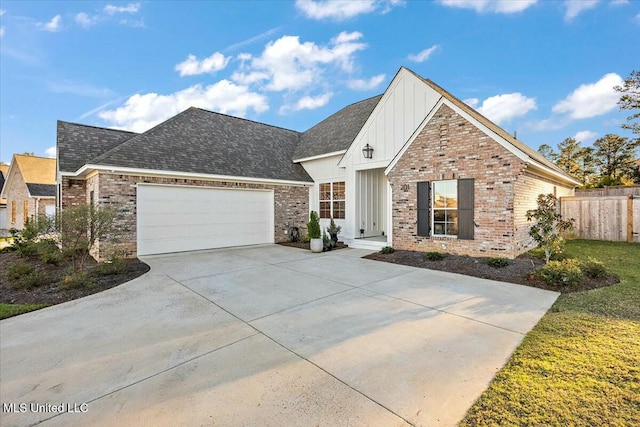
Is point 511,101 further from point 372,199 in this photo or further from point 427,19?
point 372,199

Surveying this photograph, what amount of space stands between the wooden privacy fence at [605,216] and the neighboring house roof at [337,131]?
9.99 metres

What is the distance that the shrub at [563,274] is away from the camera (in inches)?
222

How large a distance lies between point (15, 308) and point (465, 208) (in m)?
10.4

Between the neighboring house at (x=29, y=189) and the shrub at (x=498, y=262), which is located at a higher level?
the neighboring house at (x=29, y=189)

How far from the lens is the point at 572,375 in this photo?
265 centimetres

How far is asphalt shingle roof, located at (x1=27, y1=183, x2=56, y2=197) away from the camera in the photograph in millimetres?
19523

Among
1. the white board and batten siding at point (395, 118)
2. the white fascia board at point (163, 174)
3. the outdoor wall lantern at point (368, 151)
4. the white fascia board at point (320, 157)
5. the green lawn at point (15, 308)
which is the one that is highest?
the white board and batten siding at point (395, 118)

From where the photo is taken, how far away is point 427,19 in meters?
11.0

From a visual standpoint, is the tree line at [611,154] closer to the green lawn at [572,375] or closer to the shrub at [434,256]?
the shrub at [434,256]

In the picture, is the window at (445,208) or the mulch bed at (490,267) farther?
the window at (445,208)

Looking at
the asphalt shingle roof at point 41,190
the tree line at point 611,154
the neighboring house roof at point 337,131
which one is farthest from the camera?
the asphalt shingle roof at point 41,190

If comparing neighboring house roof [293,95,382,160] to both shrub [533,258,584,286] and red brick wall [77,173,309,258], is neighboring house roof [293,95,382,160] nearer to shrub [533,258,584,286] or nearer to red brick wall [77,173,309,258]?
red brick wall [77,173,309,258]

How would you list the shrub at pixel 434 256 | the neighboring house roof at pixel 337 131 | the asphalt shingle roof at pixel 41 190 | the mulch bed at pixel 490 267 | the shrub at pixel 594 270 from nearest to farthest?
the mulch bed at pixel 490 267
the shrub at pixel 594 270
the shrub at pixel 434 256
the neighboring house roof at pixel 337 131
the asphalt shingle roof at pixel 41 190

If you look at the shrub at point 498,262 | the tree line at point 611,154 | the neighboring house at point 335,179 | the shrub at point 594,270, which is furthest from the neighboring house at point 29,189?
the tree line at point 611,154
